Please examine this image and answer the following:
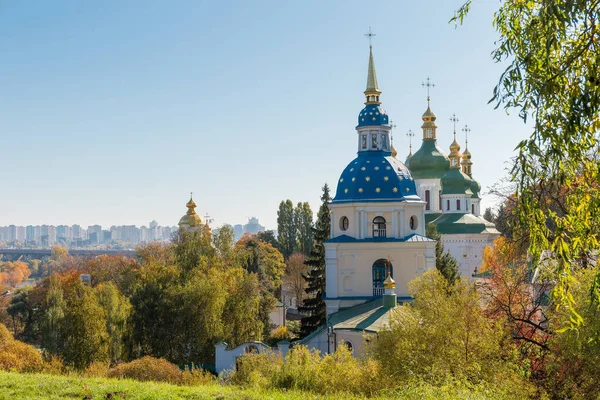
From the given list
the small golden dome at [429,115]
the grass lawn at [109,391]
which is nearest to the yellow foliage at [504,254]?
the grass lawn at [109,391]

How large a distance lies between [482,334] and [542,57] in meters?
7.97

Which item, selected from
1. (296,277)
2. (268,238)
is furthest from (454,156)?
(268,238)

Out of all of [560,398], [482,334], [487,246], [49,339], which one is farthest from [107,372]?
[487,246]

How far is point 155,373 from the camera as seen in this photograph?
19.8 meters

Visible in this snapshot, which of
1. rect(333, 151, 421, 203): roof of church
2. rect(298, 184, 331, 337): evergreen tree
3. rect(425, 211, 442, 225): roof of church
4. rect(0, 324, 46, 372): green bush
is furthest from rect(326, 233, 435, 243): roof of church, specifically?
rect(425, 211, 442, 225): roof of church

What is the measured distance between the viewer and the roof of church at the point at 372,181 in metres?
30.4

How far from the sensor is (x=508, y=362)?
1266cm

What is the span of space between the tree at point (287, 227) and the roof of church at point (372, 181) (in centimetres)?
3600

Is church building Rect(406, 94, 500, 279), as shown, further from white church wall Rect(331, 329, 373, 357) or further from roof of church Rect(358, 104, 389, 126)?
white church wall Rect(331, 329, 373, 357)

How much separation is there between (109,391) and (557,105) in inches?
341

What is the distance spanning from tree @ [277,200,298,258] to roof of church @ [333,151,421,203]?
118ft

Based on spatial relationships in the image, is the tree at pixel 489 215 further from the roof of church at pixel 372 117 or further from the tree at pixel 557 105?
the tree at pixel 557 105

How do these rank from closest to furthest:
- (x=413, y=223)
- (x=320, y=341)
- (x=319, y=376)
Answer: (x=319, y=376), (x=320, y=341), (x=413, y=223)

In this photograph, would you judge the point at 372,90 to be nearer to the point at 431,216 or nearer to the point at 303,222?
the point at 431,216
